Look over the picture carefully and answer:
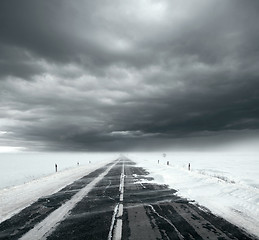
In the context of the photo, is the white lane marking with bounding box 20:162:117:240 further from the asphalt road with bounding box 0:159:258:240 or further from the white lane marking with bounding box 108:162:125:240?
the white lane marking with bounding box 108:162:125:240

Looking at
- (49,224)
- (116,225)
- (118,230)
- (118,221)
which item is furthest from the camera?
(118,221)

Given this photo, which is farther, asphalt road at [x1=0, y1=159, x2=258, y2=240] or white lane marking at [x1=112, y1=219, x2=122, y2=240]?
asphalt road at [x1=0, y1=159, x2=258, y2=240]

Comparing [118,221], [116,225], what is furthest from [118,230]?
[118,221]

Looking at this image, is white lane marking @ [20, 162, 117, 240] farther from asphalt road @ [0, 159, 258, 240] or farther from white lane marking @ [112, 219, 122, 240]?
white lane marking @ [112, 219, 122, 240]

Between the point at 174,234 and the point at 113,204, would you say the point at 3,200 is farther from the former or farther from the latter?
the point at 174,234

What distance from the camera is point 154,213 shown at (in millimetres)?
7430

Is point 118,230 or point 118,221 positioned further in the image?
point 118,221

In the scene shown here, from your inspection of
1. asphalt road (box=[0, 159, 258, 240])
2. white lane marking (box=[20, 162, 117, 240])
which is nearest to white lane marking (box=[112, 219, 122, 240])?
asphalt road (box=[0, 159, 258, 240])

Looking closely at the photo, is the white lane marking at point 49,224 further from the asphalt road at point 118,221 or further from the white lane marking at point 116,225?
the white lane marking at point 116,225

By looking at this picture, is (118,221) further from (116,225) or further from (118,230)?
(118,230)

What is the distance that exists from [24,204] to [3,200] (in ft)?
5.13

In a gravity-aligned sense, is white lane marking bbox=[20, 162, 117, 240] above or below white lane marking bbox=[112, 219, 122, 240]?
below

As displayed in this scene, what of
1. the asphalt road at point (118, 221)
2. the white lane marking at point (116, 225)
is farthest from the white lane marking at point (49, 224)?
the white lane marking at point (116, 225)

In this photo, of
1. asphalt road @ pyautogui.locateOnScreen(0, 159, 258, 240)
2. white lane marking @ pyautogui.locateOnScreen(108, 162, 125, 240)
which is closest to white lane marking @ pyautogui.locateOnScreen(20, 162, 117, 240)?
asphalt road @ pyautogui.locateOnScreen(0, 159, 258, 240)
